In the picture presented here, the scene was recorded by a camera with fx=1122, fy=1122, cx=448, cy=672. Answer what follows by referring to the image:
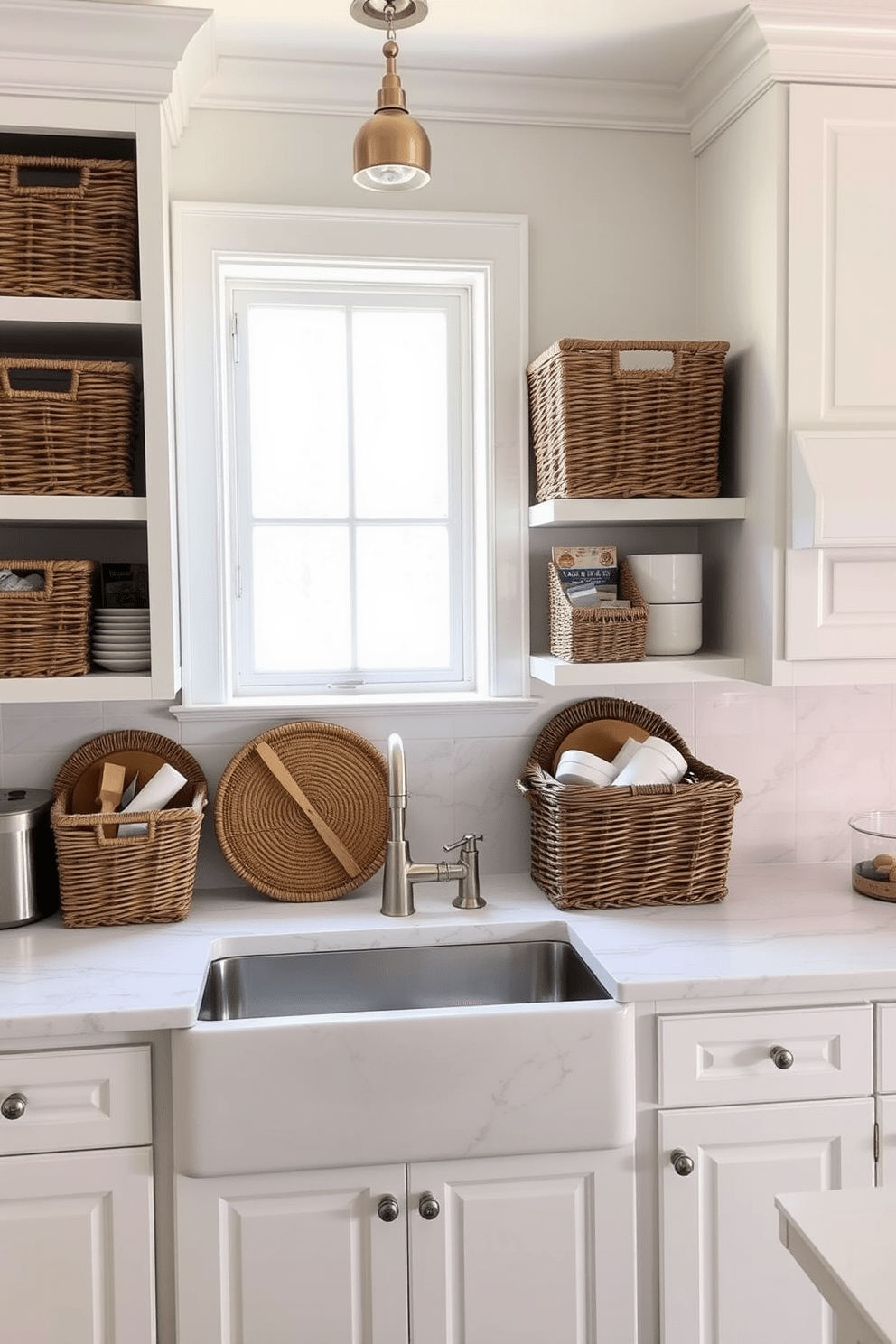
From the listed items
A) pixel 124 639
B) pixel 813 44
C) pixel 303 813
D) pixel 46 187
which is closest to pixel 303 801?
pixel 303 813

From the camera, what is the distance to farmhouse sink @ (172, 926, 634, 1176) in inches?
65.9

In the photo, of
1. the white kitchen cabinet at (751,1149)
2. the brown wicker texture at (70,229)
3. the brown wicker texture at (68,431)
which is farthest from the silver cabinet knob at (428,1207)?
the brown wicker texture at (70,229)

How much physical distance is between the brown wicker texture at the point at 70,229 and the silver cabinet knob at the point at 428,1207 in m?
1.58

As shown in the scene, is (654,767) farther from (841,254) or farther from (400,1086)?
(841,254)

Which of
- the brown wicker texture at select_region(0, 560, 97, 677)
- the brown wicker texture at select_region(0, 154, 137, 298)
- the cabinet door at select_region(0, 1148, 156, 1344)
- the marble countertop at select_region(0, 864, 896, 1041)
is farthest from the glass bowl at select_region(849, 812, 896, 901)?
the brown wicker texture at select_region(0, 154, 137, 298)

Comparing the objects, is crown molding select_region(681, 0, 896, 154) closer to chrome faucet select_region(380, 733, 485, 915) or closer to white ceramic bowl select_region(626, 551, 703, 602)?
white ceramic bowl select_region(626, 551, 703, 602)

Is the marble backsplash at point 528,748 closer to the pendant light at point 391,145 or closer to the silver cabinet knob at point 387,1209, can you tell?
the silver cabinet knob at point 387,1209

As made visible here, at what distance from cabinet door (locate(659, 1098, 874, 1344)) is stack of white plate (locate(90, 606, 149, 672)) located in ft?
3.92

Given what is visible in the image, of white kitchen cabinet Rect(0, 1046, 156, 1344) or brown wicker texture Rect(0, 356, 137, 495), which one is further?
brown wicker texture Rect(0, 356, 137, 495)

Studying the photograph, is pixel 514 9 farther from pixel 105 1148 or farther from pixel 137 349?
pixel 105 1148

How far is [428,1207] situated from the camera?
1714 millimetres

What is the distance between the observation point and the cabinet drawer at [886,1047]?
71.7 inches

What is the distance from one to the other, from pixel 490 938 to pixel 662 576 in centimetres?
77

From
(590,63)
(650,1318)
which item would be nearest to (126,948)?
(650,1318)
